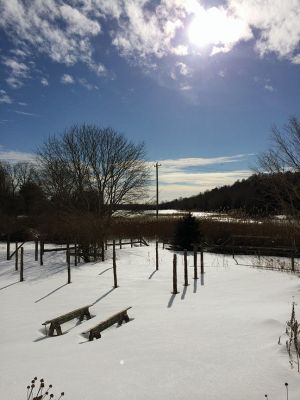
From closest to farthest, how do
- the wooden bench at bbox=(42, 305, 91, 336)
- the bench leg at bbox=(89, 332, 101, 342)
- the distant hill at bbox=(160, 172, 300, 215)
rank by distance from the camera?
1. the bench leg at bbox=(89, 332, 101, 342)
2. the wooden bench at bbox=(42, 305, 91, 336)
3. the distant hill at bbox=(160, 172, 300, 215)

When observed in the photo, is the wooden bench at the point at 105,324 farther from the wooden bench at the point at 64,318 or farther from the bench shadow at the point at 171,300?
the bench shadow at the point at 171,300

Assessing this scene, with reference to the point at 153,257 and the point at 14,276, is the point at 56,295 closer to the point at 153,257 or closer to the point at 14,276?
the point at 14,276

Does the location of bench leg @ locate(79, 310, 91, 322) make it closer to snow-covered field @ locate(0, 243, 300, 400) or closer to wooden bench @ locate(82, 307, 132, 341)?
snow-covered field @ locate(0, 243, 300, 400)

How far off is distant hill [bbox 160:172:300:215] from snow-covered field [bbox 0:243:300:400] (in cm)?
524

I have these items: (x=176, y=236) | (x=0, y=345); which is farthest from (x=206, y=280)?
(x=176, y=236)

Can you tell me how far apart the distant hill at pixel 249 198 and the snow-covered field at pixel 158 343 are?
524cm

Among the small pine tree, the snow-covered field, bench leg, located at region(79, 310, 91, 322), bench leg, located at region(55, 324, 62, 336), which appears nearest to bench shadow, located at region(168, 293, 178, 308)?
the snow-covered field

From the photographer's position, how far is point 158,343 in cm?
601

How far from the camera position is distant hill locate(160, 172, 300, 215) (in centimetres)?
1652

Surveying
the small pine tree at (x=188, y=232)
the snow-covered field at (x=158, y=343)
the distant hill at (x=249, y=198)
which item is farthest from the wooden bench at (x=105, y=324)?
the small pine tree at (x=188, y=232)

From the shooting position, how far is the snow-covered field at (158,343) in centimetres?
436

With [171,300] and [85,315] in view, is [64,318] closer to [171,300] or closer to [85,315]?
[85,315]

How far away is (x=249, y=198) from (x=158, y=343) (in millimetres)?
62374

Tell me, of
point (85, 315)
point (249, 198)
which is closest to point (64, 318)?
point (85, 315)
